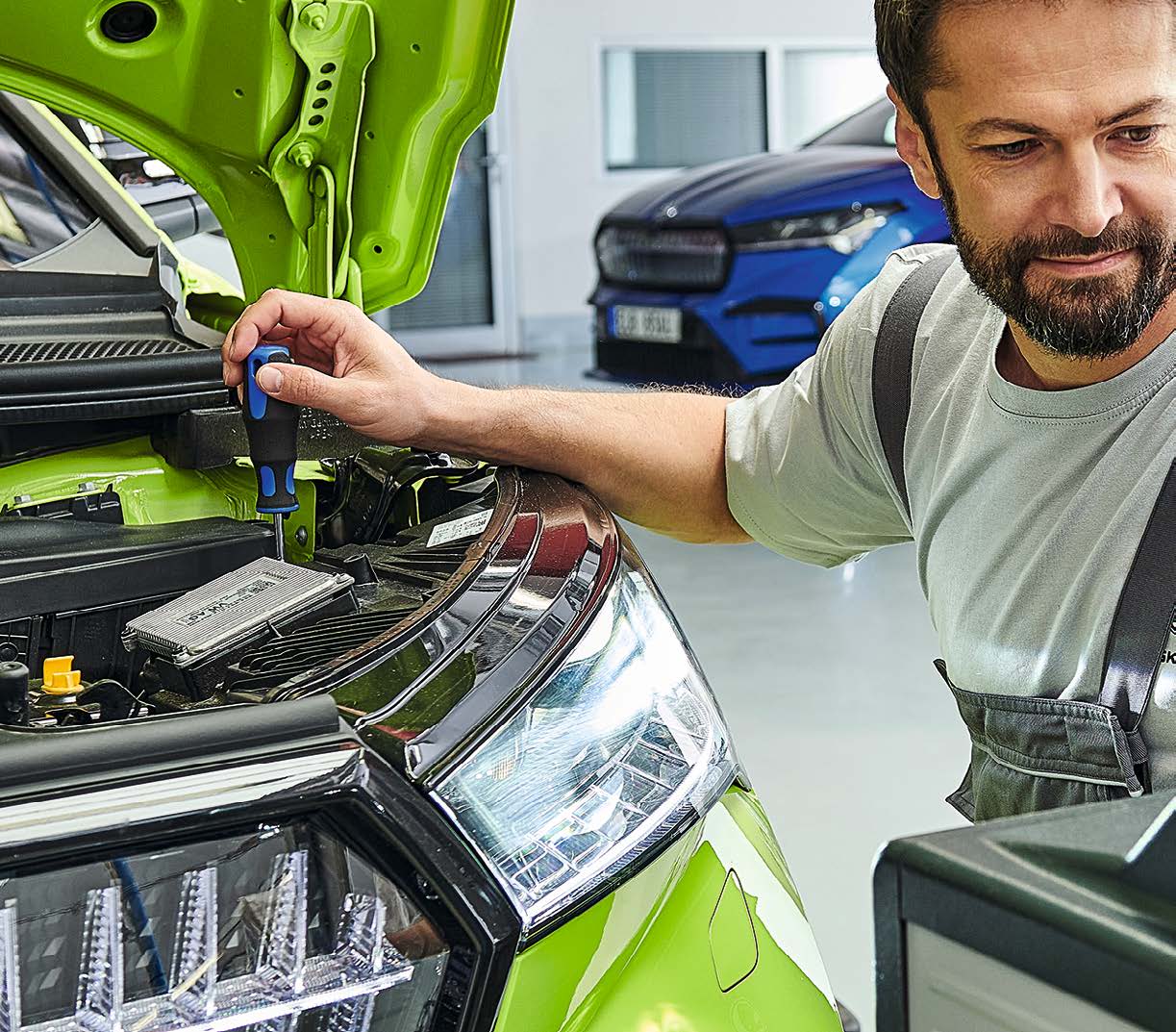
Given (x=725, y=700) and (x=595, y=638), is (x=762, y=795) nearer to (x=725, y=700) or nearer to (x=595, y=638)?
(x=725, y=700)

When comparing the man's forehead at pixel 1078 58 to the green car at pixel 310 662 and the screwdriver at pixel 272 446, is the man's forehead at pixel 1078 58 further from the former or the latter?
the screwdriver at pixel 272 446

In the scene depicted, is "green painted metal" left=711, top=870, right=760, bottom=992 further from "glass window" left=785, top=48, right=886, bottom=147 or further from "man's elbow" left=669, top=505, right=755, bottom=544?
"glass window" left=785, top=48, right=886, bottom=147

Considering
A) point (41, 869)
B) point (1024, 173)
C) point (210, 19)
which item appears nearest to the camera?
point (41, 869)

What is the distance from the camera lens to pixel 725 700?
320 cm

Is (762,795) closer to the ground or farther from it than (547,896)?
closer to the ground

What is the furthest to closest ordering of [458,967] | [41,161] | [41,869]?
[41,161] → [458,967] → [41,869]

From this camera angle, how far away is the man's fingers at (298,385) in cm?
142

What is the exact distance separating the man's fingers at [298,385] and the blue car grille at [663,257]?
3.21m

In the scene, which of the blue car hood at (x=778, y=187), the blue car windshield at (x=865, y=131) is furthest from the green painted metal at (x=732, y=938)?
the blue car windshield at (x=865, y=131)

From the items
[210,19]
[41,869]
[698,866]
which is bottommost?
[698,866]

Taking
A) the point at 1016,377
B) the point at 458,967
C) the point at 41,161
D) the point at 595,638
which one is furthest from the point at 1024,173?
the point at 41,161

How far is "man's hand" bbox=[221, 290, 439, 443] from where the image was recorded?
1505mm

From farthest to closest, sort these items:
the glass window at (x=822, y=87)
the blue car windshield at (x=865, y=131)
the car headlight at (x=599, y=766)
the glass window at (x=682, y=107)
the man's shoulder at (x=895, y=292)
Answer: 1. the glass window at (x=822, y=87)
2. the glass window at (x=682, y=107)
3. the blue car windshield at (x=865, y=131)
4. the man's shoulder at (x=895, y=292)
5. the car headlight at (x=599, y=766)

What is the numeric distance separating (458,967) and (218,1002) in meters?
0.15
